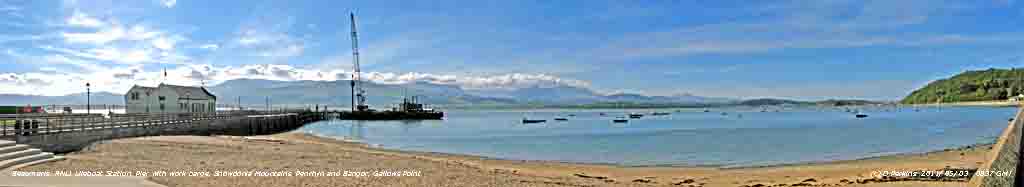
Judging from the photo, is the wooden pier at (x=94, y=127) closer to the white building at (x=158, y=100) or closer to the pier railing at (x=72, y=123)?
the pier railing at (x=72, y=123)

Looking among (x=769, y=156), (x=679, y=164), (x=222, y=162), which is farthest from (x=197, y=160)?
(x=769, y=156)

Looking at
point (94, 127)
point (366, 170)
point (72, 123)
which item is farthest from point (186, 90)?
point (366, 170)

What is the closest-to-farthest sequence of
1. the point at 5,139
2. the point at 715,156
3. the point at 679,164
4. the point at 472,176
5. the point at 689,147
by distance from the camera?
the point at 472,176
the point at 5,139
the point at 679,164
the point at 715,156
the point at 689,147

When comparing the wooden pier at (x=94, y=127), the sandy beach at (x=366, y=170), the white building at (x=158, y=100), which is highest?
the white building at (x=158, y=100)

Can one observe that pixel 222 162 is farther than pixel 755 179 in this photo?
No

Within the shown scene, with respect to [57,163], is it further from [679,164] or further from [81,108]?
[81,108]

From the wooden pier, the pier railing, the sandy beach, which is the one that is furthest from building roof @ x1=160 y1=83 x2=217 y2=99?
the sandy beach

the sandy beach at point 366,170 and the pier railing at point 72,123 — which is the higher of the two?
the pier railing at point 72,123

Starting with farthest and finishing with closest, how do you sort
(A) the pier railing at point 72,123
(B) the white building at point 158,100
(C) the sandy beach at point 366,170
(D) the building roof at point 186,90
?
(D) the building roof at point 186,90 < (B) the white building at point 158,100 < (A) the pier railing at point 72,123 < (C) the sandy beach at point 366,170

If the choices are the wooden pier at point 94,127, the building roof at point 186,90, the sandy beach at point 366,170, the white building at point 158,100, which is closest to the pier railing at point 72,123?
the wooden pier at point 94,127

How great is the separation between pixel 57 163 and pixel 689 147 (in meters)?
29.5

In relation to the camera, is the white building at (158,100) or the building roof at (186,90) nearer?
the white building at (158,100)

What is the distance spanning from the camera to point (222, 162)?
16312mm

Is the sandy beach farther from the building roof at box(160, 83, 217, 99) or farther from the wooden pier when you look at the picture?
the building roof at box(160, 83, 217, 99)
